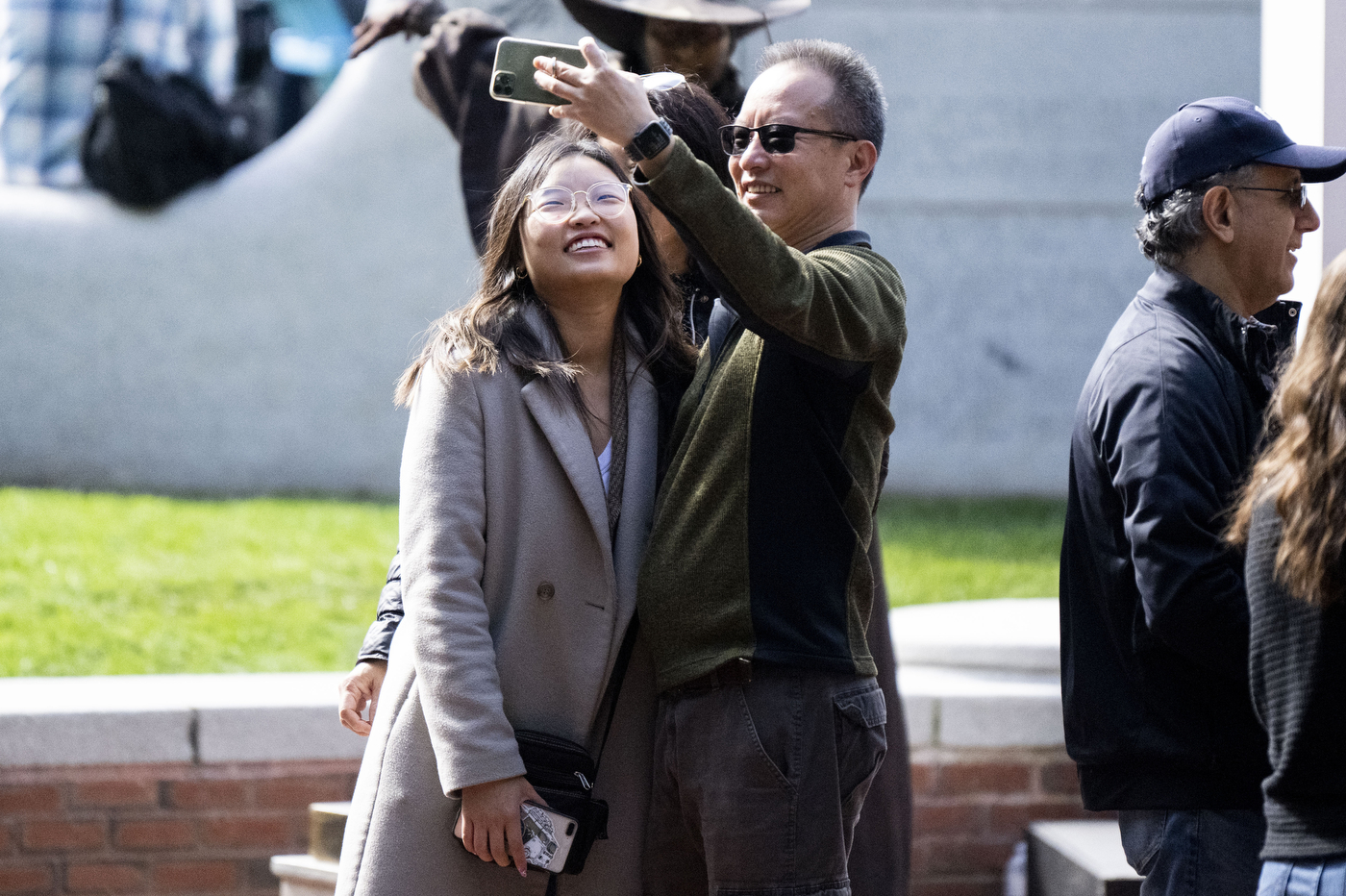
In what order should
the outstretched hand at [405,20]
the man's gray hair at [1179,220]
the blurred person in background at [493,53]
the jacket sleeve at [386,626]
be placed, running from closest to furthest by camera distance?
the man's gray hair at [1179,220] < the jacket sleeve at [386,626] < the blurred person in background at [493,53] < the outstretched hand at [405,20]

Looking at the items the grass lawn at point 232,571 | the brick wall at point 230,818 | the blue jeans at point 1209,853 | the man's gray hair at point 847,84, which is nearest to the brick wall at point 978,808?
the brick wall at point 230,818

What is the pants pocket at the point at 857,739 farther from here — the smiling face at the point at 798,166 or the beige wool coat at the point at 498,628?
the smiling face at the point at 798,166

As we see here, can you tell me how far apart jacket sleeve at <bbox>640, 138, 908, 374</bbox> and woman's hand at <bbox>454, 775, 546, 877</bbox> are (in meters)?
0.74

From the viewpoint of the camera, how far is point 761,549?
213 cm

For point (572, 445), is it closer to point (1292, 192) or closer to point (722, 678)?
point (722, 678)

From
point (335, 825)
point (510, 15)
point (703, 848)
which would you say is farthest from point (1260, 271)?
point (510, 15)

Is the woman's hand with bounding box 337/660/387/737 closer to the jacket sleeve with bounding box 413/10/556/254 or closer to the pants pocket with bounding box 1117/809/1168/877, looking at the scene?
the pants pocket with bounding box 1117/809/1168/877

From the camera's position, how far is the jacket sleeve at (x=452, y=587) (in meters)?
2.12

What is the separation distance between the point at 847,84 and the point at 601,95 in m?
0.56

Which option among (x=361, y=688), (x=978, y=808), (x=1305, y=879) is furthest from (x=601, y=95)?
(x=978, y=808)

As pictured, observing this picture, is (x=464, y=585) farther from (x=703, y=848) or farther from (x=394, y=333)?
(x=394, y=333)

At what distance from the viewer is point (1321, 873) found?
1751 millimetres

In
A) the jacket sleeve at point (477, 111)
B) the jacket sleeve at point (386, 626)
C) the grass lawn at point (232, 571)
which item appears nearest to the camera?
the jacket sleeve at point (386, 626)

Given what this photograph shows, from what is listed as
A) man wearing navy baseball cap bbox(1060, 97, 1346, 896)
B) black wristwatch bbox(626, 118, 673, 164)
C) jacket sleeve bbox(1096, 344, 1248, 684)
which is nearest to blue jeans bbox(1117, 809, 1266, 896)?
man wearing navy baseball cap bbox(1060, 97, 1346, 896)
